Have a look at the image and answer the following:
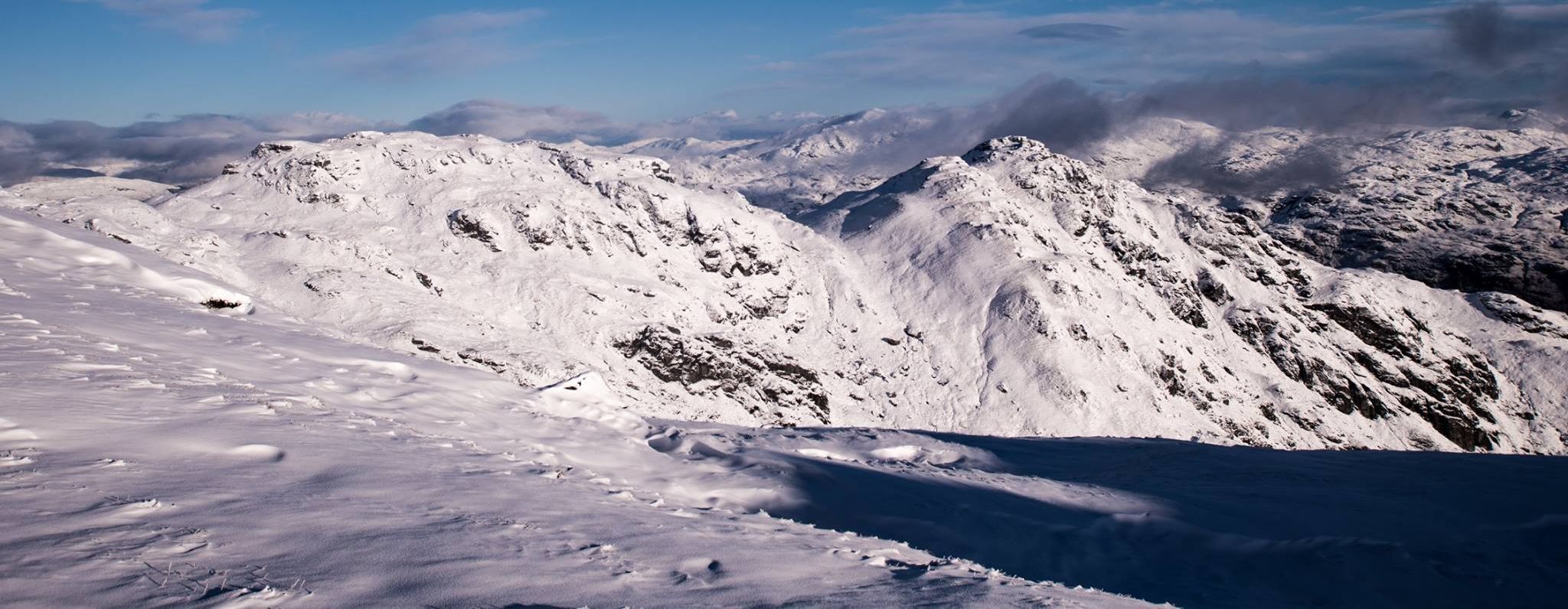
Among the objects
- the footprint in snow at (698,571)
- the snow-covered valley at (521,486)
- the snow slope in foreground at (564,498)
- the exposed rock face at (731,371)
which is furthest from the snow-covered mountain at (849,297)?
the footprint in snow at (698,571)

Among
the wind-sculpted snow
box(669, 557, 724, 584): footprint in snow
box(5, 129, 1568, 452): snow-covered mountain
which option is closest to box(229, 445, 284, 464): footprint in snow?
box(669, 557, 724, 584): footprint in snow

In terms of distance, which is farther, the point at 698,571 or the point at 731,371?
the point at 731,371

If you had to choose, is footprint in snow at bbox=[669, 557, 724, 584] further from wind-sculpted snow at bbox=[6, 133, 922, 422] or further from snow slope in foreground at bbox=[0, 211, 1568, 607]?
wind-sculpted snow at bbox=[6, 133, 922, 422]

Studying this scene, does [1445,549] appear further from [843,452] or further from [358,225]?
[358,225]

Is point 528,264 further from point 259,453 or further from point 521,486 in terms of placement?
point 259,453

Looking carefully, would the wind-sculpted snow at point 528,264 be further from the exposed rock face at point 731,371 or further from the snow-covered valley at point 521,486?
the snow-covered valley at point 521,486

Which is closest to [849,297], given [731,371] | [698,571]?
[731,371]

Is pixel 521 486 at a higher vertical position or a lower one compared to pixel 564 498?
higher
